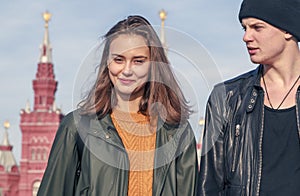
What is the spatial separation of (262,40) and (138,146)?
2.75 ft

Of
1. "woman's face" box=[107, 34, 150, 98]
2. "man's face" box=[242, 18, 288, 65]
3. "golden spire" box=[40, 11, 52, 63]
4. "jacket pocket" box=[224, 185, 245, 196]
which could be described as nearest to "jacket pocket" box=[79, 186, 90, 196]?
"woman's face" box=[107, 34, 150, 98]

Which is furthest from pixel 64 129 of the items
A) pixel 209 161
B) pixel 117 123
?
pixel 209 161

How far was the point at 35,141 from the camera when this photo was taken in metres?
46.8

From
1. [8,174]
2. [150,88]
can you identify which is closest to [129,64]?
[150,88]

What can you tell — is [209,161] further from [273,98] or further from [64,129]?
[64,129]

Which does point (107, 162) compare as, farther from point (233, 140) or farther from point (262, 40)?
point (262, 40)

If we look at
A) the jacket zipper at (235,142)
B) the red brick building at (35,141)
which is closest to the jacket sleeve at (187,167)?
the jacket zipper at (235,142)

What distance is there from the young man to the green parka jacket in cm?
34

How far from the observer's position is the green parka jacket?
3465 mm

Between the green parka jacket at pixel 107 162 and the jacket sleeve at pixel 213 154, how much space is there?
33 cm

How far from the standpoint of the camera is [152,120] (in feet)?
11.9

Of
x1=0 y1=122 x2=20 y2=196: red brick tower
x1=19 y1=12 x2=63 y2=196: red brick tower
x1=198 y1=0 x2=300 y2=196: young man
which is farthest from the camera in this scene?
x1=0 y1=122 x2=20 y2=196: red brick tower

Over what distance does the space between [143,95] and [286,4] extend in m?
0.86

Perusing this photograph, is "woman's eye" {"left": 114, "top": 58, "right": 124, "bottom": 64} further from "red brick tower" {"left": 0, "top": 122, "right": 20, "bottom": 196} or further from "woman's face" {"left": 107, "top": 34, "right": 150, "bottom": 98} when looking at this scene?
"red brick tower" {"left": 0, "top": 122, "right": 20, "bottom": 196}
